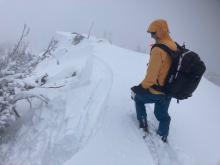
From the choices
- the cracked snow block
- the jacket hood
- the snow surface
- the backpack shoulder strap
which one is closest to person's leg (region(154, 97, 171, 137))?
the snow surface

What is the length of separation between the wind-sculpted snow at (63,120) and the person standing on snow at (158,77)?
105cm

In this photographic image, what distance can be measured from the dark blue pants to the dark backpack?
31 centimetres

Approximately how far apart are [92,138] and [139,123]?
1.09 meters

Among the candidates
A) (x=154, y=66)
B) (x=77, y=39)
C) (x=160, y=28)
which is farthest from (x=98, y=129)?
(x=77, y=39)

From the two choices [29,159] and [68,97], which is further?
[68,97]

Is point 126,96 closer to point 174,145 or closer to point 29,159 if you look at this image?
point 174,145

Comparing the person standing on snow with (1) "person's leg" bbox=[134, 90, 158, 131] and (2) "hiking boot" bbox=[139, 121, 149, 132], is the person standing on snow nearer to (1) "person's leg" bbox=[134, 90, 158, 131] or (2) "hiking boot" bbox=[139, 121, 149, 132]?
(1) "person's leg" bbox=[134, 90, 158, 131]

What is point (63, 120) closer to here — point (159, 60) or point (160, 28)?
point (159, 60)

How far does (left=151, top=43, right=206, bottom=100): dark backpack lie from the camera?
20.1 feet

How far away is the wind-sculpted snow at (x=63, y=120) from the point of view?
6.72 m

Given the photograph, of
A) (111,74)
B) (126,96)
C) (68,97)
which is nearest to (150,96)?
(126,96)

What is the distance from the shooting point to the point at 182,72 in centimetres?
622

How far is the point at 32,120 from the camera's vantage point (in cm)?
812

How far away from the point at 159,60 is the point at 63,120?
250 cm
